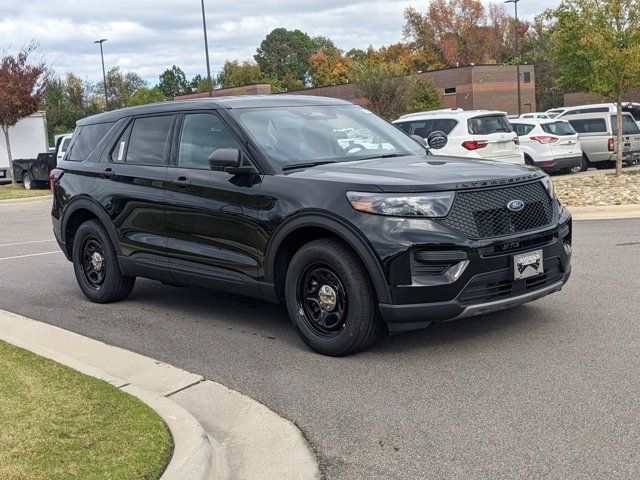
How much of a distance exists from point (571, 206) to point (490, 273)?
30.4ft

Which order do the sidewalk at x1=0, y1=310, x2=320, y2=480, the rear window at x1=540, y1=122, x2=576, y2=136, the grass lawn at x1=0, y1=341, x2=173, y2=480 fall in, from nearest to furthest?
1. the grass lawn at x1=0, y1=341, x2=173, y2=480
2. the sidewalk at x1=0, y1=310, x2=320, y2=480
3. the rear window at x1=540, y1=122, x2=576, y2=136

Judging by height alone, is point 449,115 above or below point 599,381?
above

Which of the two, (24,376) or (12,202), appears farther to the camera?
(12,202)

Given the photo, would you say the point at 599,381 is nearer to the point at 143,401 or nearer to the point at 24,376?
the point at 143,401

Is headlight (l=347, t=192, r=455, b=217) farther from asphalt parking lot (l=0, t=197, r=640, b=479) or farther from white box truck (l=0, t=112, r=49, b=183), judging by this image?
white box truck (l=0, t=112, r=49, b=183)

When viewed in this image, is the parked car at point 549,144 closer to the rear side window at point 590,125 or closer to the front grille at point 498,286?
the rear side window at point 590,125

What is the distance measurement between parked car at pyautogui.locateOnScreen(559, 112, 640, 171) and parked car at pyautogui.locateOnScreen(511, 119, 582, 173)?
1841 mm

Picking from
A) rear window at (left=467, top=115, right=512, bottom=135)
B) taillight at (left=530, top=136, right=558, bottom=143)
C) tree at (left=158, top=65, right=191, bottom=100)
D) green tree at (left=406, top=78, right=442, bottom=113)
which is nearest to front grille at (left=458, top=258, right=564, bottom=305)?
rear window at (left=467, top=115, right=512, bottom=135)

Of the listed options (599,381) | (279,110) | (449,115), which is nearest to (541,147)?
(449,115)

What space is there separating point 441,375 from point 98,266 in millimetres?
4031

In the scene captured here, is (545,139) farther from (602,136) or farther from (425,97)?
(425,97)

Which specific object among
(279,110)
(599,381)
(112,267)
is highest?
(279,110)

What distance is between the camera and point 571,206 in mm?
13820

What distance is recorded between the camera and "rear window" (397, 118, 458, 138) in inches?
629
